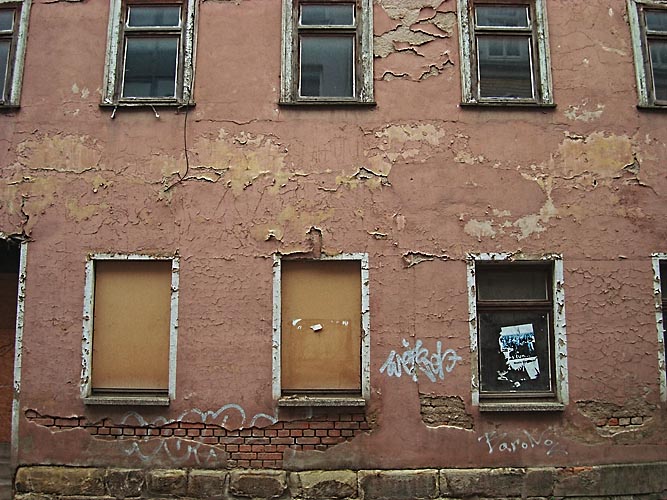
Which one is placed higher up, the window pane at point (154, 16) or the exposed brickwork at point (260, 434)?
the window pane at point (154, 16)

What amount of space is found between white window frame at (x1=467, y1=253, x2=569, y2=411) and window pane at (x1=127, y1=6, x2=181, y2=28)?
4.11 m

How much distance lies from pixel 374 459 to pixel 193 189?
10.8 feet

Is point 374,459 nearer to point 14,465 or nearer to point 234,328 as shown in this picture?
point 234,328

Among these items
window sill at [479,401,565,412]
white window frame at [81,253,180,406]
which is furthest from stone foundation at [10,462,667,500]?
white window frame at [81,253,180,406]

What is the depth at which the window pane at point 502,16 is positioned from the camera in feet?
23.9

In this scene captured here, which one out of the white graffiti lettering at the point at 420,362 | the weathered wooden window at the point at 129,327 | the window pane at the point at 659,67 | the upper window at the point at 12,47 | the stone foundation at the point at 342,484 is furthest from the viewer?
the window pane at the point at 659,67

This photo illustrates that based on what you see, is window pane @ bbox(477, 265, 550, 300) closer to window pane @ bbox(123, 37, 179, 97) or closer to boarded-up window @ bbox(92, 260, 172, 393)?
boarded-up window @ bbox(92, 260, 172, 393)

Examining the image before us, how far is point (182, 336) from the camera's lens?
6.68 m

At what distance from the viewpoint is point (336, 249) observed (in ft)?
22.2

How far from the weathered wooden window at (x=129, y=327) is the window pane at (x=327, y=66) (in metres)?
2.43

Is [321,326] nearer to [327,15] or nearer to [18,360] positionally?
[18,360]

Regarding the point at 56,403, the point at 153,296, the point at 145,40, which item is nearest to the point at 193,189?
the point at 153,296

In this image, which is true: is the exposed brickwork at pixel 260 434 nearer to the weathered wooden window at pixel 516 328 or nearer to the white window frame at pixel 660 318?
the weathered wooden window at pixel 516 328

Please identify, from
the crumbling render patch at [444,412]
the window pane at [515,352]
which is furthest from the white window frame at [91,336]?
the window pane at [515,352]
